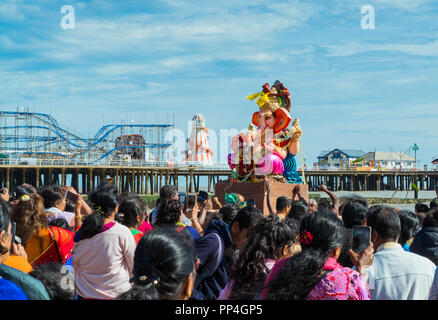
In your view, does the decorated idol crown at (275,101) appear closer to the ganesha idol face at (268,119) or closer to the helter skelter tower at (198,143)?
the ganesha idol face at (268,119)

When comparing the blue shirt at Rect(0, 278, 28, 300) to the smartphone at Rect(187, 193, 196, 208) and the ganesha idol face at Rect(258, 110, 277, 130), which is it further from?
the ganesha idol face at Rect(258, 110, 277, 130)

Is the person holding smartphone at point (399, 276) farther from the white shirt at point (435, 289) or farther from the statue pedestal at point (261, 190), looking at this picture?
the statue pedestal at point (261, 190)

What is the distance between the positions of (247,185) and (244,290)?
12476mm

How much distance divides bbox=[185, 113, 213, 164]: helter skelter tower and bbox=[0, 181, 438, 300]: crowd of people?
46246 millimetres

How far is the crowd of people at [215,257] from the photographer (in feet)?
7.89

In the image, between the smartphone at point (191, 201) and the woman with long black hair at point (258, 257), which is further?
the smartphone at point (191, 201)

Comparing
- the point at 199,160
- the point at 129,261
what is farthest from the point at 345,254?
the point at 199,160

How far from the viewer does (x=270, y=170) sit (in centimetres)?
1534

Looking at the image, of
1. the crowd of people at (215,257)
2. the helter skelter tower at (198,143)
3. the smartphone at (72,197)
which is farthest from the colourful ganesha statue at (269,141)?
the helter skelter tower at (198,143)

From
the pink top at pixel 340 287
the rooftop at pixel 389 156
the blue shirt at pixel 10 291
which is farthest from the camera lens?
the rooftop at pixel 389 156

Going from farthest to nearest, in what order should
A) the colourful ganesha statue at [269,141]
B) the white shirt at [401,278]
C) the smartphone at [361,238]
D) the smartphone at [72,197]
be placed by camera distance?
1. the colourful ganesha statue at [269,141]
2. the smartphone at [72,197]
3. the white shirt at [401,278]
4. the smartphone at [361,238]

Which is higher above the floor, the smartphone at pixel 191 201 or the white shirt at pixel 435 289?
the smartphone at pixel 191 201
